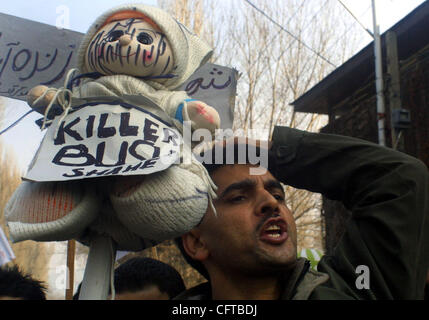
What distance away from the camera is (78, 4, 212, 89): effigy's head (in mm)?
1205

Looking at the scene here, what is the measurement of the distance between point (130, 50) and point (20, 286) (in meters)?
1.39

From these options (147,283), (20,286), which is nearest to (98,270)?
(147,283)

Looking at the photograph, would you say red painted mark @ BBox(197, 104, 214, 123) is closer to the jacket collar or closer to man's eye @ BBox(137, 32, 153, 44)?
man's eye @ BBox(137, 32, 153, 44)

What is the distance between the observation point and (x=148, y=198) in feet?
3.18

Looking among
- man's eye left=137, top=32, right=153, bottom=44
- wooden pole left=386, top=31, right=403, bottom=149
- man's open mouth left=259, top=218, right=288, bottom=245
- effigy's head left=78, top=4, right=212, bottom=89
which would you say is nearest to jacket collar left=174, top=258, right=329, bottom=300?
man's open mouth left=259, top=218, right=288, bottom=245

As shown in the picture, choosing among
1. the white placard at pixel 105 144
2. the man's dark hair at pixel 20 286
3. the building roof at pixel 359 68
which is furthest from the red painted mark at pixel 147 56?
the building roof at pixel 359 68

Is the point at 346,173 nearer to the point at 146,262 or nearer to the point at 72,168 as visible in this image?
the point at 72,168

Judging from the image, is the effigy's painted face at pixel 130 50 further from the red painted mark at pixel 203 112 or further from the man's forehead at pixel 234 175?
the man's forehead at pixel 234 175

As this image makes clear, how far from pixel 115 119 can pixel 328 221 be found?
608cm

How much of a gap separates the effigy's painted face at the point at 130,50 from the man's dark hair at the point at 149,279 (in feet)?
3.41

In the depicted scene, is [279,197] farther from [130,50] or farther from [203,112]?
[130,50]

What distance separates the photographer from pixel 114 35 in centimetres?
124

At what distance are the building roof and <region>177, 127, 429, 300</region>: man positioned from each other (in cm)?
381
